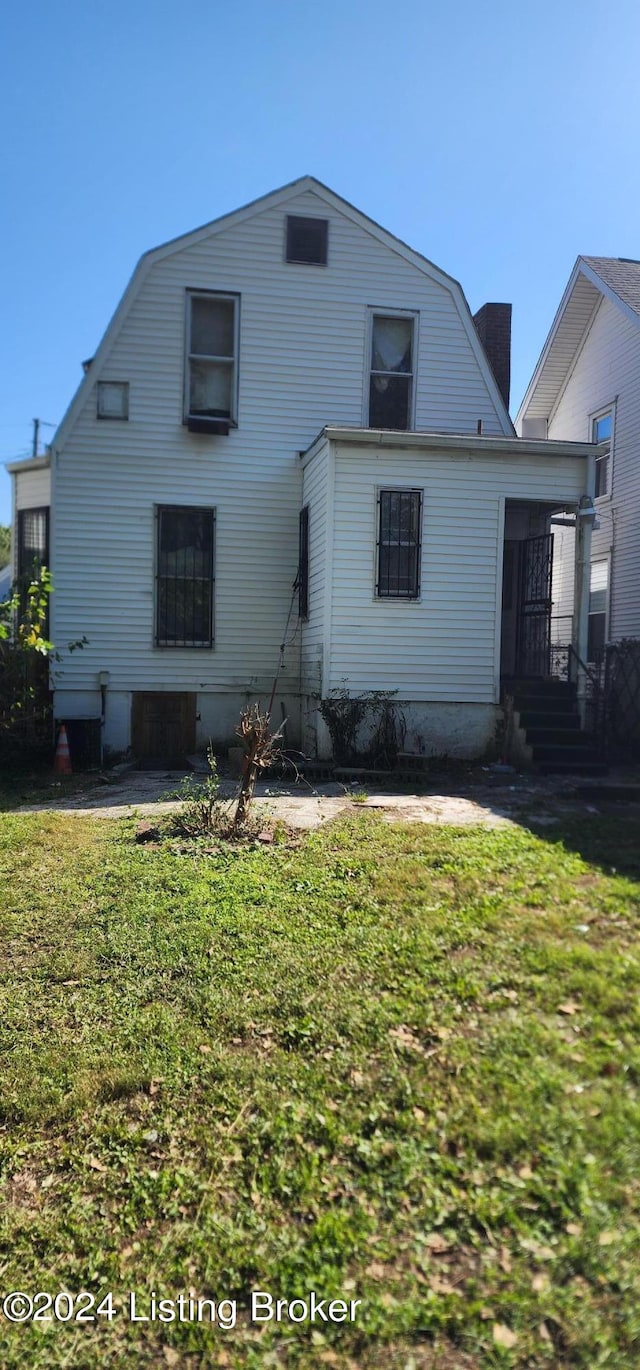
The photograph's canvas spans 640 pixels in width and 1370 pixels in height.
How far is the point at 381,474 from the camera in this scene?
34.1ft

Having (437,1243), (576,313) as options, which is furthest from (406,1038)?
(576,313)

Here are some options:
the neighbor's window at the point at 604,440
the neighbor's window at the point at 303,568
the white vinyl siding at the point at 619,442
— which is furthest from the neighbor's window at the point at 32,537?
the neighbor's window at the point at 604,440

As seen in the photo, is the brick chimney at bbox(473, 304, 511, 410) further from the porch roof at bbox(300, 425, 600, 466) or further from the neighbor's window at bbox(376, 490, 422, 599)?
the neighbor's window at bbox(376, 490, 422, 599)

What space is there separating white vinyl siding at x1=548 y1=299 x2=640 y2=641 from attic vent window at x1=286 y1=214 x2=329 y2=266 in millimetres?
5779

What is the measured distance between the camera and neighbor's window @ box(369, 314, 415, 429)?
12.6 m

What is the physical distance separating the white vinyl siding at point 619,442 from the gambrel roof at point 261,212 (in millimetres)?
3389

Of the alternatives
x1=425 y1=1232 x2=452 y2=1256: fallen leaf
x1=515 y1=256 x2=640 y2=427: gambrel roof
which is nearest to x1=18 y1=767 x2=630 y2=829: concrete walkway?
x1=425 y1=1232 x2=452 y2=1256: fallen leaf

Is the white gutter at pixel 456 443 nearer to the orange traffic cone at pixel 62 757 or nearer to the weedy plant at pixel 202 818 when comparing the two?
the orange traffic cone at pixel 62 757

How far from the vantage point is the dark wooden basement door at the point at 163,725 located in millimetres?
12031

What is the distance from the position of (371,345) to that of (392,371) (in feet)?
1.58

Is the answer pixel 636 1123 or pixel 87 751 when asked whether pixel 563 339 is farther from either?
pixel 636 1123

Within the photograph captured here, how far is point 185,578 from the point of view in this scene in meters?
12.1

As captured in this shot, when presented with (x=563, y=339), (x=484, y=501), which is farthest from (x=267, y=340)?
(x=563, y=339)

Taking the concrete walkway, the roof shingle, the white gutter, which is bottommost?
the concrete walkway
